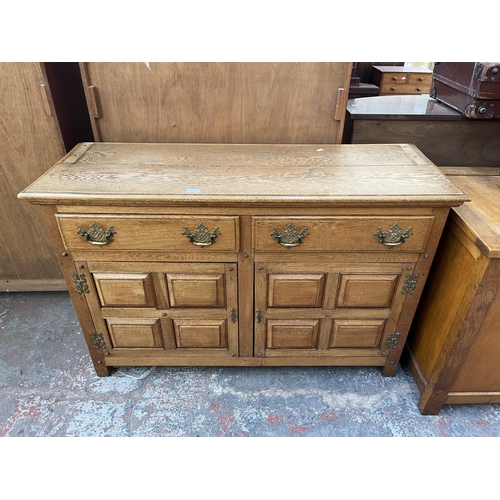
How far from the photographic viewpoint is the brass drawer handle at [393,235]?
4.41 ft

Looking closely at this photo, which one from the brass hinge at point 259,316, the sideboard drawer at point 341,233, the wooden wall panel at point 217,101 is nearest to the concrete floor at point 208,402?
the brass hinge at point 259,316

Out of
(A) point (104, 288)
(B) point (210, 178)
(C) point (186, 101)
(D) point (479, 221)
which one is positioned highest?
(C) point (186, 101)

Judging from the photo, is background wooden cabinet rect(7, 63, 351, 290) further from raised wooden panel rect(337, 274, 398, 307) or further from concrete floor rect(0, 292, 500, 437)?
concrete floor rect(0, 292, 500, 437)

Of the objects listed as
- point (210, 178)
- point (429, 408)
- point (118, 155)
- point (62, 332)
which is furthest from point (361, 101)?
point (62, 332)

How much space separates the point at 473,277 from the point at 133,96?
1.61 meters

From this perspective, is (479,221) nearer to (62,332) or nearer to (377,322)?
(377,322)

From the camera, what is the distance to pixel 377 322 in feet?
5.25

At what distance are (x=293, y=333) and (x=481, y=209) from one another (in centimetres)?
92

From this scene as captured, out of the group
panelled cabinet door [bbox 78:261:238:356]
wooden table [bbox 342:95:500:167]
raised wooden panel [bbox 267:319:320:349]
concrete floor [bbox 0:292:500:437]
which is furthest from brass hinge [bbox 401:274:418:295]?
wooden table [bbox 342:95:500:167]

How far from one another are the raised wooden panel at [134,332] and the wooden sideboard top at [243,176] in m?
0.57

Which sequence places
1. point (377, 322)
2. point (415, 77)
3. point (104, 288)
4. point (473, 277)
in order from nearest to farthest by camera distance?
point (473, 277) → point (104, 288) → point (377, 322) → point (415, 77)

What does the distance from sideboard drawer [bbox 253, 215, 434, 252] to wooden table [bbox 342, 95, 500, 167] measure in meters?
0.78

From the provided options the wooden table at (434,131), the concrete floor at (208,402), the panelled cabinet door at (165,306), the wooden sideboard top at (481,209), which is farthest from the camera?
the wooden table at (434,131)

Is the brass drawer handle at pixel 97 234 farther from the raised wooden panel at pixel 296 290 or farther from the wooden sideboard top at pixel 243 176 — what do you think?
the raised wooden panel at pixel 296 290
